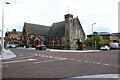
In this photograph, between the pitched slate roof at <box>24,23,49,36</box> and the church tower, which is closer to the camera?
the church tower

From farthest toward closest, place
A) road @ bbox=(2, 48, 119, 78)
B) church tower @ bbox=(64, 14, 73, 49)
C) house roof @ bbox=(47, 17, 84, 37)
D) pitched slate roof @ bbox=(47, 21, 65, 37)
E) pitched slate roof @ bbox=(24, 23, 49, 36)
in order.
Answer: pitched slate roof @ bbox=(24, 23, 49, 36) → pitched slate roof @ bbox=(47, 21, 65, 37) → house roof @ bbox=(47, 17, 84, 37) → church tower @ bbox=(64, 14, 73, 49) → road @ bbox=(2, 48, 119, 78)

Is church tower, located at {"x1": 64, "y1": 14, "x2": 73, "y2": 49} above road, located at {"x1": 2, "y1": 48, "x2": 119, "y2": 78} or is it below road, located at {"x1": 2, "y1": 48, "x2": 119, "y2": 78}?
above

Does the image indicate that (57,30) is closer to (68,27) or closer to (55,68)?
(68,27)

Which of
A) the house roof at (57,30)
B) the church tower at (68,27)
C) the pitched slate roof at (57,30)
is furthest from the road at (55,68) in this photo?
the pitched slate roof at (57,30)

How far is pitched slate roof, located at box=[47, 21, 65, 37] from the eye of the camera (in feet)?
310

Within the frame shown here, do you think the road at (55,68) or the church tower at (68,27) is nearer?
the road at (55,68)

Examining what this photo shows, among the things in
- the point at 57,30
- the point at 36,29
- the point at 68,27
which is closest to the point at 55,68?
the point at 68,27

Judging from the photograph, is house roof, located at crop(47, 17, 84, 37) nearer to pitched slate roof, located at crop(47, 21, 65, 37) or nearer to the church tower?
pitched slate roof, located at crop(47, 21, 65, 37)

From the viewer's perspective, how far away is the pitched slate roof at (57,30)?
9454 cm

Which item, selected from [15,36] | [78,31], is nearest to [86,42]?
[78,31]

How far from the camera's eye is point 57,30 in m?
99.6

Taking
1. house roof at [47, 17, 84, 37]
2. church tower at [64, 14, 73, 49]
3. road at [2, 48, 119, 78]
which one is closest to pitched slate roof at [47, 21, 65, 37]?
house roof at [47, 17, 84, 37]

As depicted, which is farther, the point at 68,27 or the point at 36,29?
the point at 36,29

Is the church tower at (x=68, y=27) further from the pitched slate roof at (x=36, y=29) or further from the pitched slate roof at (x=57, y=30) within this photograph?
the pitched slate roof at (x=36, y=29)
